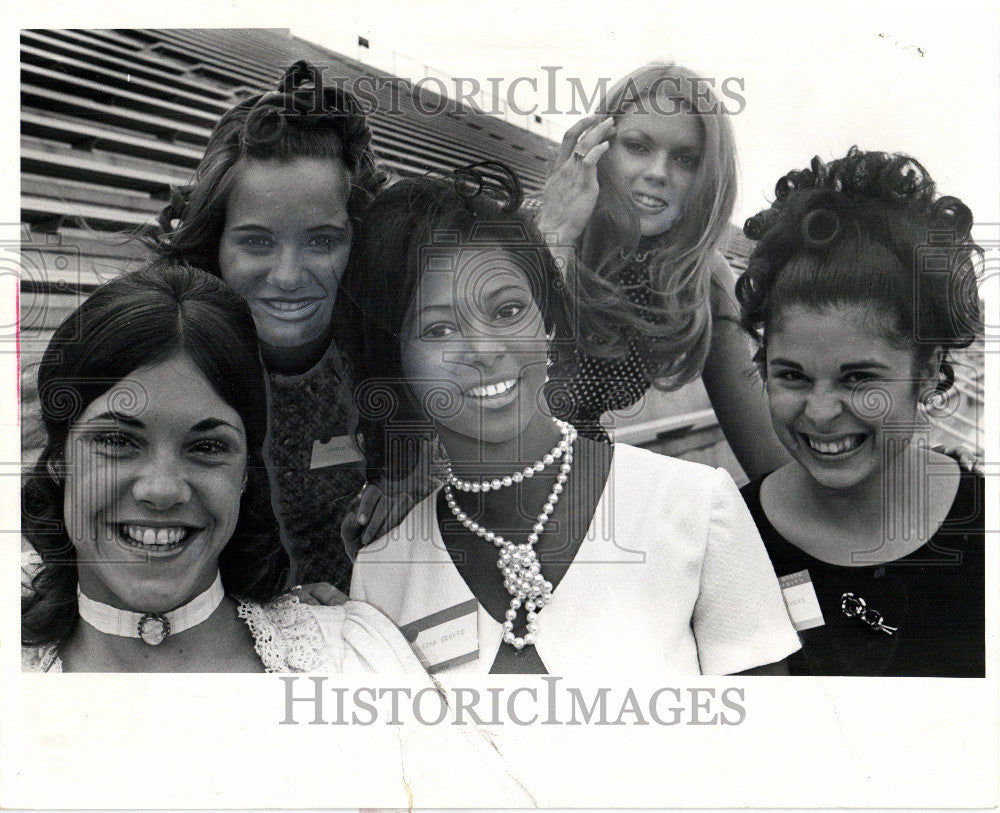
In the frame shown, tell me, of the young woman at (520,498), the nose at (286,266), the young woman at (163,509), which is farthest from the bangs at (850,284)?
the young woman at (163,509)

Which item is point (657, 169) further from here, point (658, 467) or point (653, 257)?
point (658, 467)

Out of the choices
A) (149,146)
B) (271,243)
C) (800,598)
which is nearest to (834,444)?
(800,598)

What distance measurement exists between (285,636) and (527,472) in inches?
29.5

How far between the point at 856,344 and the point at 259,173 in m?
1.56

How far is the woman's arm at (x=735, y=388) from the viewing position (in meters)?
2.43

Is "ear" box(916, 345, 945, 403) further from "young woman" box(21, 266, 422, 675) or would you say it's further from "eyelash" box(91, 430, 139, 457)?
"eyelash" box(91, 430, 139, 457)

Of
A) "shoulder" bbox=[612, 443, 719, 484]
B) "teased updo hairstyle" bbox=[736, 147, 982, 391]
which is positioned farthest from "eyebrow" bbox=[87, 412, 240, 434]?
"teased updo hairstyle" bbox=[736, 147, 982, 391]

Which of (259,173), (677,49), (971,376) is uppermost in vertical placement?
(677,49)

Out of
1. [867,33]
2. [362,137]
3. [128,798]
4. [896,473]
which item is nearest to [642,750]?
[896,473]

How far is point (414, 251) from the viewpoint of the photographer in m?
2.40

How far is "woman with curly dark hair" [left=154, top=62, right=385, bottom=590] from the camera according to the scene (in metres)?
2.41

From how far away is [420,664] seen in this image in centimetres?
243

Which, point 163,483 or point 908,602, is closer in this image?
point 163,483

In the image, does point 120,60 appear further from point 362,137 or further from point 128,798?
point 128,798
